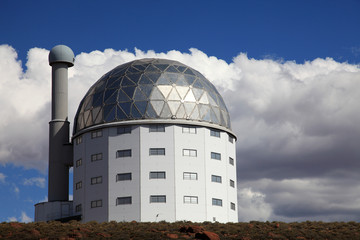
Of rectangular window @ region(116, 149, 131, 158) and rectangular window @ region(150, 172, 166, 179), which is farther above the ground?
rectangular window @ region(116, 149, 131, 158)

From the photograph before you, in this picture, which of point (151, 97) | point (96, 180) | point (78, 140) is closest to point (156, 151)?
point (151, 97)

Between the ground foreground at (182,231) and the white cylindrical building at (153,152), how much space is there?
9225 mm

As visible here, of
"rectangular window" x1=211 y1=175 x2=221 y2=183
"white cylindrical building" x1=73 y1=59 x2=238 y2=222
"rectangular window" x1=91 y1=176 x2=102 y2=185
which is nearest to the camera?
"white cylindrical building" x1=73 y1=59 x2=238 y2=222

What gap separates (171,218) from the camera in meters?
57.0

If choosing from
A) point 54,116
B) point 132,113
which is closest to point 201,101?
point 132,113

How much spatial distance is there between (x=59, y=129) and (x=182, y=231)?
27.9 m

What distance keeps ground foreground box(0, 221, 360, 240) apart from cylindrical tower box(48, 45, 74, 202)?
1851 centimetres

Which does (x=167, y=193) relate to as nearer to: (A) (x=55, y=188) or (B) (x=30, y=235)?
(A) (x=55, y=188)

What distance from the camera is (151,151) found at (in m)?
58.7

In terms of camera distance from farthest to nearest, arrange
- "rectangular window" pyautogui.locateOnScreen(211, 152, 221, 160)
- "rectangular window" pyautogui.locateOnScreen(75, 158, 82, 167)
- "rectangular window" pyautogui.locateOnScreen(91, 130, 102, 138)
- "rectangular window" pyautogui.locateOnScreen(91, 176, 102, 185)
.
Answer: "rectangular window" pyautogui.locateOnScreen(75, 158, 82, 167) < "rectangular window" pyautogui.locateOnScreen(91, 130, 102, 138) < "rectangular window" pyautogui.locateOnScreen(211, 152, 221, 160) < "rectangular window" pyautogui.locateOnScreen(91, 176, 102, 185)

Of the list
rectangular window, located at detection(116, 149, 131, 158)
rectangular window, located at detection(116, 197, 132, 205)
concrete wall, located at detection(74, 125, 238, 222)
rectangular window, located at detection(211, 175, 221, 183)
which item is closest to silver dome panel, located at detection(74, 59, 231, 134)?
concrete wall, located at detection(74, 125, 238, 222)

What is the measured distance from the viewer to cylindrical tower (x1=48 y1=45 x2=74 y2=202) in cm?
6625

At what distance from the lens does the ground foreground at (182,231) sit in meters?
41.5

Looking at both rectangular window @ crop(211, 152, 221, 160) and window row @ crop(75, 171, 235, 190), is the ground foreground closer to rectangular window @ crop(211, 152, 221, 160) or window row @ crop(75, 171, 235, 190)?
window row @ crop(75, 171, 235, 190)
